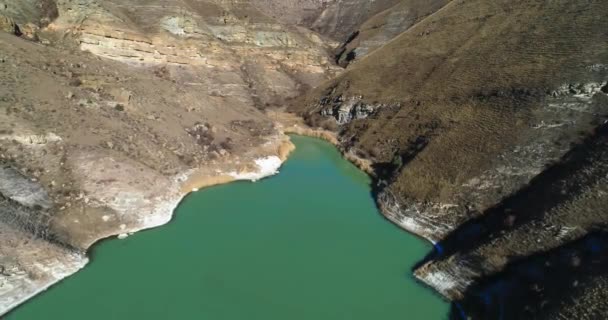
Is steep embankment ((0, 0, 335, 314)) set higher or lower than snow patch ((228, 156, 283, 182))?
higher

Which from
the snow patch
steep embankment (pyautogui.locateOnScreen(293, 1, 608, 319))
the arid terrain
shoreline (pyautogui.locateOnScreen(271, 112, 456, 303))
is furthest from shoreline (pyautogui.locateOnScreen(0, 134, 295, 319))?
steep embankment (pyautogui.locateOnScreen(293, 1, 608, 319))

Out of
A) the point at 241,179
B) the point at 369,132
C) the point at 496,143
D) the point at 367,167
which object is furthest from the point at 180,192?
the point at 496,143

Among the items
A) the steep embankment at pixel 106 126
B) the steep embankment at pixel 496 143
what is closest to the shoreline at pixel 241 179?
the steep embankment at pixel 106 126

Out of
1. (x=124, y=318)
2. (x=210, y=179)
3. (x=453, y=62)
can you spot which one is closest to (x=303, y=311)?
(x=124, y=318)

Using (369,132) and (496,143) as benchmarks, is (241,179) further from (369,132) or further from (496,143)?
(496,143)

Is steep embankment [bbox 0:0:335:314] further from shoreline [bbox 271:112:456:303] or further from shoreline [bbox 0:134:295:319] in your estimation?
shoreline [bbox 271:112:456:303]

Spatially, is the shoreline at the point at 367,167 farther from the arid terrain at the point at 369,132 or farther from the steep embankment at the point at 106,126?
the steep embankment at the point at 106,126

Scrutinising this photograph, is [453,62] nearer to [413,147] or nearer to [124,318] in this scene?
[413,147]
